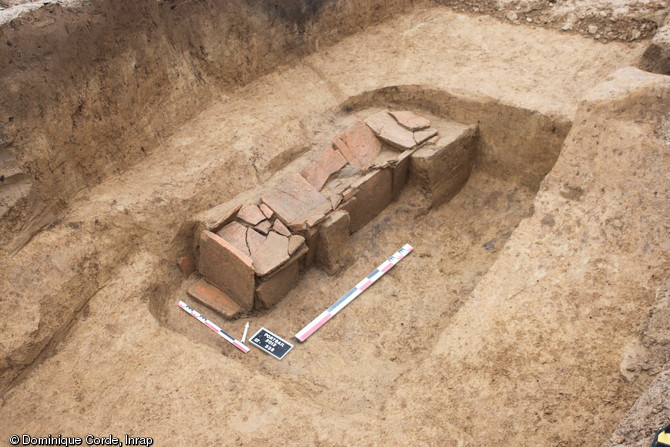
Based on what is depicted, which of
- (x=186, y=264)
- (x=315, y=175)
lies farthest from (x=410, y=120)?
(x=186, y=264)

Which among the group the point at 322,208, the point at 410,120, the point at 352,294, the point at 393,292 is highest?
the point at 410,120

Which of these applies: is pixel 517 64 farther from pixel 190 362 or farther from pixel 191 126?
pixel 190 362

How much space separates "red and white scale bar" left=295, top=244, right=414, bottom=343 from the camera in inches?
149

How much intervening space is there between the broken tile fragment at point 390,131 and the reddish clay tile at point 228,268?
172 cm

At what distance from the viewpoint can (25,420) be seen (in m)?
3.00

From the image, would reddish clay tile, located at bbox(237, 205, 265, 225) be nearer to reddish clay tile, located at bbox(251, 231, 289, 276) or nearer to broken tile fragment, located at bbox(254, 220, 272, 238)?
broken tile fragment, located at bbox(254, 220, 272, 238)

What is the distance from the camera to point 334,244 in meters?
4.06

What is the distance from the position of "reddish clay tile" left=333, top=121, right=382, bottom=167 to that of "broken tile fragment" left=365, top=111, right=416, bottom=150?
7 cm

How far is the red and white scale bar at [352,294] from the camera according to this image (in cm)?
377

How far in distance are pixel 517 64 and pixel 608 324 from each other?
9.77ft

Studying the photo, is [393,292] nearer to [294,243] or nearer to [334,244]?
[334,244]

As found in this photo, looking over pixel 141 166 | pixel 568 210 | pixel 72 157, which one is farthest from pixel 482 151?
pixel 72 157

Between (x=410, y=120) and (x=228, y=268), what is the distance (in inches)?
86.5

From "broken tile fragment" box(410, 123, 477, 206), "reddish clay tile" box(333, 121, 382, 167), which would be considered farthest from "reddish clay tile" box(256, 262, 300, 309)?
"broken tile fragment" box(410, 123, 477, 206)
